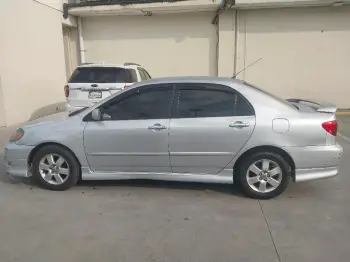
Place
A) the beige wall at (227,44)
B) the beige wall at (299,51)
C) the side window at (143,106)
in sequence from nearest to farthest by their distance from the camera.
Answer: the side window at (143,106), the beige wall at (299,51), the beige wall at (227,44)

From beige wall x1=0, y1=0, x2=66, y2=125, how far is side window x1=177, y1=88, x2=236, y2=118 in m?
7.02

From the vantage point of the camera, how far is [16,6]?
10133mm

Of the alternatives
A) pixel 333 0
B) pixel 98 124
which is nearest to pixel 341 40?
pixel 333 0

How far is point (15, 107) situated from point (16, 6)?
9.81 feet

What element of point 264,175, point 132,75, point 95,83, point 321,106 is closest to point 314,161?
point 264,175

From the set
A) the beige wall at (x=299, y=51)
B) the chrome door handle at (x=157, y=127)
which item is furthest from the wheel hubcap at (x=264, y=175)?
the beige wall at (x=299, y=51)

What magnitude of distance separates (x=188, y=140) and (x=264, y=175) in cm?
110

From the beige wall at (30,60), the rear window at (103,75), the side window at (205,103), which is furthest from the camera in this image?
the beige wall at (30,60)

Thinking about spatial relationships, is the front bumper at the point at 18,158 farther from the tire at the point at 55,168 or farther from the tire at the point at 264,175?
the tire at the point at 264,175

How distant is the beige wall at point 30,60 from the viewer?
386 inches

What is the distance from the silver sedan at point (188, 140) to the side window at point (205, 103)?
13 mm

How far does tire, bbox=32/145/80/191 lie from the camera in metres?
4.84

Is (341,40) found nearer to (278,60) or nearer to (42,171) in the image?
(278,60)

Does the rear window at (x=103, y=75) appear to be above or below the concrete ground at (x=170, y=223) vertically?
above
